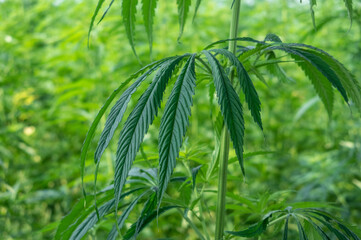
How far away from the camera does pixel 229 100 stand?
16.2 inches

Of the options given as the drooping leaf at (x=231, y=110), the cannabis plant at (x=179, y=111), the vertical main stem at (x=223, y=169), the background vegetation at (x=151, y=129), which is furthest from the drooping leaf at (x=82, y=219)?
the background vegetation at (x=151, y=129)

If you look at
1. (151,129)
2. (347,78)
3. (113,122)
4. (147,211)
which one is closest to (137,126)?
(113,122)

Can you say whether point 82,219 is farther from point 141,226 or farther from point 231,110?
point 231,110

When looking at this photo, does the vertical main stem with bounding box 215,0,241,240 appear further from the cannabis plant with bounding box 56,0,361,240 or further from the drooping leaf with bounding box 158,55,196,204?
the drooping leaf with bounding box 158,55,196,204

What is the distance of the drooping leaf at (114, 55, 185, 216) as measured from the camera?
0.40 metres

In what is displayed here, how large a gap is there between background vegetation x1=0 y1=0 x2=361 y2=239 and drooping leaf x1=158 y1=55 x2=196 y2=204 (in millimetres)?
989

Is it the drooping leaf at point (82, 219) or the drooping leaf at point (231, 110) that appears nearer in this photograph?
the drooping leaf at point (231, 110)

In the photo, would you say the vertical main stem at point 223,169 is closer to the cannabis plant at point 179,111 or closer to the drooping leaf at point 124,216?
the cannabis plant at point 179,111

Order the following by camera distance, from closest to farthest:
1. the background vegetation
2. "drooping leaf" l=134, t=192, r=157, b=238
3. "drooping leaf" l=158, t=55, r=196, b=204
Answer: "drooping leaf" l=158, t=55, r=196, b=204, "drooping leaf" l=134, t=192, r=157, b=238, the background vegetation

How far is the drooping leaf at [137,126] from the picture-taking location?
0.40 metres

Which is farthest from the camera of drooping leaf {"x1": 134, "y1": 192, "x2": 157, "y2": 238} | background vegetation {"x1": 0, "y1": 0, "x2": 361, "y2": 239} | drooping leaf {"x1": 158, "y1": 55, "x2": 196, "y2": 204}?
background vegetation {"x1": 0, "y1": 0, "x2": 361, "y2": 239}

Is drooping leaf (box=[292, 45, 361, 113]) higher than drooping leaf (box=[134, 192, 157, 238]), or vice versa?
drooping leaf (box=[292, 45, 361, 113])

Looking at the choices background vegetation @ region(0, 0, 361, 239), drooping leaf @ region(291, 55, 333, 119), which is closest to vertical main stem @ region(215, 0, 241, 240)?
drooping leaf @ region(291, 55, 333, 119)

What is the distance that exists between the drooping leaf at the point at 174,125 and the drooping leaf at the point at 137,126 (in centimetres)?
2
